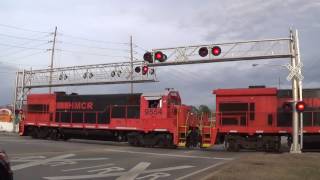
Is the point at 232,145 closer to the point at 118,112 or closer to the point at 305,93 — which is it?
the point at 305,93

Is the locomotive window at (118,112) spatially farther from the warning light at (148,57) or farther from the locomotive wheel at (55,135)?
the locomotive wheel at (55,135)

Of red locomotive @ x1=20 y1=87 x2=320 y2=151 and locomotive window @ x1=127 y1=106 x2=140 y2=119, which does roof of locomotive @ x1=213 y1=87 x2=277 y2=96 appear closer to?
red locomotive @ x1=20 y1=87 x2=320 y2=151

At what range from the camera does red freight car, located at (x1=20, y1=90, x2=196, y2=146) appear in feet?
105

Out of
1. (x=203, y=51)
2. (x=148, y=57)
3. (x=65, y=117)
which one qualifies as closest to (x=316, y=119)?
(x=203, y=51)

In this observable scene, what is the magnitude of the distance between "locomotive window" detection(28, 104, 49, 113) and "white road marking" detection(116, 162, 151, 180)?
69.2 ft

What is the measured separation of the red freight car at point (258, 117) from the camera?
2911 cm

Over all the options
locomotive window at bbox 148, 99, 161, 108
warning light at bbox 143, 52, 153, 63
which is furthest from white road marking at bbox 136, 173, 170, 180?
locomotive window at bbox 148, 99, 161, 108

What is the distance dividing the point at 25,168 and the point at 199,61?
1487 centimetres

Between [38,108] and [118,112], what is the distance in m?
8.90

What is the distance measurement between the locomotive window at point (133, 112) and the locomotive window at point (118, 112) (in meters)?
0.38

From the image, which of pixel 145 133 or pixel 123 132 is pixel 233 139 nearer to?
pixel 145 133

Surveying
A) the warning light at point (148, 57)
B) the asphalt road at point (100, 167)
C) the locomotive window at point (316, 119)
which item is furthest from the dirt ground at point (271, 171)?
the warning light at point (148, 57)

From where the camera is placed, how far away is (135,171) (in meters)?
17.0

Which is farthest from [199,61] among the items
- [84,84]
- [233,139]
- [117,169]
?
[84,84]
